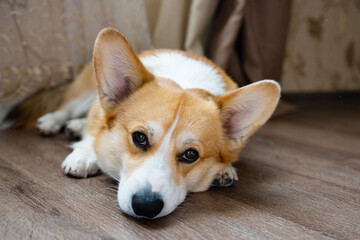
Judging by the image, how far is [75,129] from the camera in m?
1.62

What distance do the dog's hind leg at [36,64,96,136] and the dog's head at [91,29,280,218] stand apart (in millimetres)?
530

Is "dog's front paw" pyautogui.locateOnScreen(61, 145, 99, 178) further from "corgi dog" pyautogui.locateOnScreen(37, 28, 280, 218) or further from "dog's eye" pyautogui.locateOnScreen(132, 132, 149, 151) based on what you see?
"dog's eye" pyautogui.locateOnScreen(132, 132, 149, 151)

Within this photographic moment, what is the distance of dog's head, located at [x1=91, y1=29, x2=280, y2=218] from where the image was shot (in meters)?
0.96

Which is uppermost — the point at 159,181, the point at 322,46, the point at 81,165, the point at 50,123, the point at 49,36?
the point at 49,36

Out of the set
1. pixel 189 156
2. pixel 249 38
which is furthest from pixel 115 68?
pixel 249 38

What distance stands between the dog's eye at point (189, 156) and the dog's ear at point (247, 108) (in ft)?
0.61

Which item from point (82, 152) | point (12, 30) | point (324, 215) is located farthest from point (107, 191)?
point (12, 30)

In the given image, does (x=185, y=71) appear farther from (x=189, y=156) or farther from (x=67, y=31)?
(x=67, y=31)

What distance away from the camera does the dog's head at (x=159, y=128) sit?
0.96 metres

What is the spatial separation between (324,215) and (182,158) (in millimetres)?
470

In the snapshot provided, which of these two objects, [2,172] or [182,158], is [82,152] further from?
[182,158]

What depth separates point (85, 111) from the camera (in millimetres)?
1774

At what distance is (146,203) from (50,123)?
0.97 metres

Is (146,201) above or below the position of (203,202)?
above
